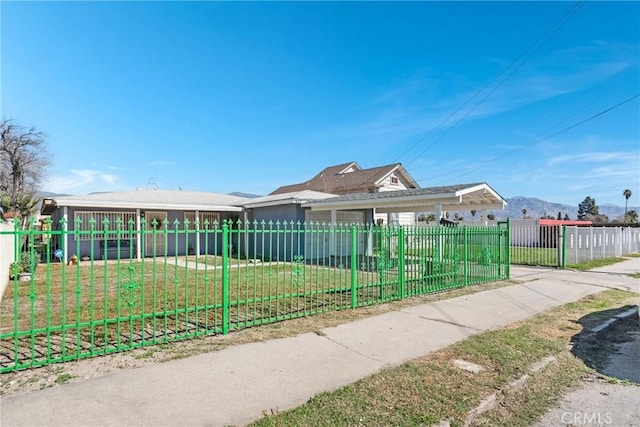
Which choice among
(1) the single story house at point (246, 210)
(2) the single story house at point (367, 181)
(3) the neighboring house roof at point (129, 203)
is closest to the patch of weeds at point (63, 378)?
(1) the single story house at point (246, 210)

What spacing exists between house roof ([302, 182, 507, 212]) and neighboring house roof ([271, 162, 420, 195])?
866 cm

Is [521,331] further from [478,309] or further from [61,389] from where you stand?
[61,389]

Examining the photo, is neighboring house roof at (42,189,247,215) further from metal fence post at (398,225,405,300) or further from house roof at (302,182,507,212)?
metal fence post at (398,225,405,300)

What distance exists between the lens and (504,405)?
3580mm

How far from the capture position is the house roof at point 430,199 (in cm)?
1296

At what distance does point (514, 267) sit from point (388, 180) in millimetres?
13864

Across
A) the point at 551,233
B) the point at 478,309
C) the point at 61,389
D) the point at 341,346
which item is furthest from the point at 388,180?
the point at 61,389

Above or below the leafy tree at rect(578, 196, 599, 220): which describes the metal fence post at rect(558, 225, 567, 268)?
below

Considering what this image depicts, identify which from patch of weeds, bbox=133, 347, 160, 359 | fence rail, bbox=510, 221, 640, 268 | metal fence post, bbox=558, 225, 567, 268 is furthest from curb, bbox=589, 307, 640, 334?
fence rail, bbox=510, 221, 640, 268

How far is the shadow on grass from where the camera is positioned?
4.87m

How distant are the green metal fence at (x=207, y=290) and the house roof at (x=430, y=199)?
2.05 metres

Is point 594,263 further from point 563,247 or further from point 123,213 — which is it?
point 123,213

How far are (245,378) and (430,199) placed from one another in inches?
429

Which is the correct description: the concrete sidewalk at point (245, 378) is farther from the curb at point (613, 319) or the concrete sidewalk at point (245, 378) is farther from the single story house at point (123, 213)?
the single story house at point (123, 213)
